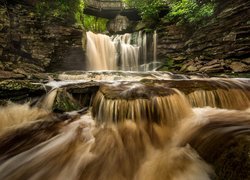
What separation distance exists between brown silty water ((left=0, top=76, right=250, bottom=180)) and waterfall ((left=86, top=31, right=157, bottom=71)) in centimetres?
781

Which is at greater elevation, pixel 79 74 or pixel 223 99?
pixel 79 74

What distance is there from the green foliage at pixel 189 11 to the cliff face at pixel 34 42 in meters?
6.82

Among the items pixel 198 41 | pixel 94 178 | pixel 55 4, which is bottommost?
pixel 94 178

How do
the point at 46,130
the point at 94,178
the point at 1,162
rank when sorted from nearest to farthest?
the point at 94,178 < the point at 1,162 < the point at 46,130

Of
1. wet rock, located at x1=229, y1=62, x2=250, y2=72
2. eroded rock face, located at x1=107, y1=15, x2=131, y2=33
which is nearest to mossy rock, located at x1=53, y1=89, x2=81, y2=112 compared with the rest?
wet rock, located at x1=229, y1=62, x2=250, y2=72

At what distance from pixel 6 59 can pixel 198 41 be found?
34.6 feet

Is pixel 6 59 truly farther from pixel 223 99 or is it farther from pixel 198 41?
pixel 198 41

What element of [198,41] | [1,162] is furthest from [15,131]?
[198,41]

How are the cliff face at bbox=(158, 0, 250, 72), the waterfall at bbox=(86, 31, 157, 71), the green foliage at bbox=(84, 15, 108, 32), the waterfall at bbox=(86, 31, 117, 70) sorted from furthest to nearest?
1. the green foliage at bbox=(84, 15, 108, 32)
2. the waterfall at bbox=(86, 31, 157, 71)
3. the waterfall at bbox=(86, 31, 117, 70)
4. the cliff face at bbox=(158, 0, 250, 72)

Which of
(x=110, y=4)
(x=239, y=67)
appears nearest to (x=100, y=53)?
(x=110, y=4)

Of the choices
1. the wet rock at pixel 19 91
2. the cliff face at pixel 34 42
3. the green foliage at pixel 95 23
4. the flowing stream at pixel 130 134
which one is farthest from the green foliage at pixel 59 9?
the flowing stream at pixel 130 134

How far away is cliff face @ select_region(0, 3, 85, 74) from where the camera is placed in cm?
851

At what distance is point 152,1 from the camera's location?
1377 centimetres

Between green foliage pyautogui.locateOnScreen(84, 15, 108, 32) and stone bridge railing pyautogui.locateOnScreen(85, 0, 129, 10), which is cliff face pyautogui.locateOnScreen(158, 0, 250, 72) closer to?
stone bridge railing pyautogui.locateOnScreen(85, 0, 129, 10)
